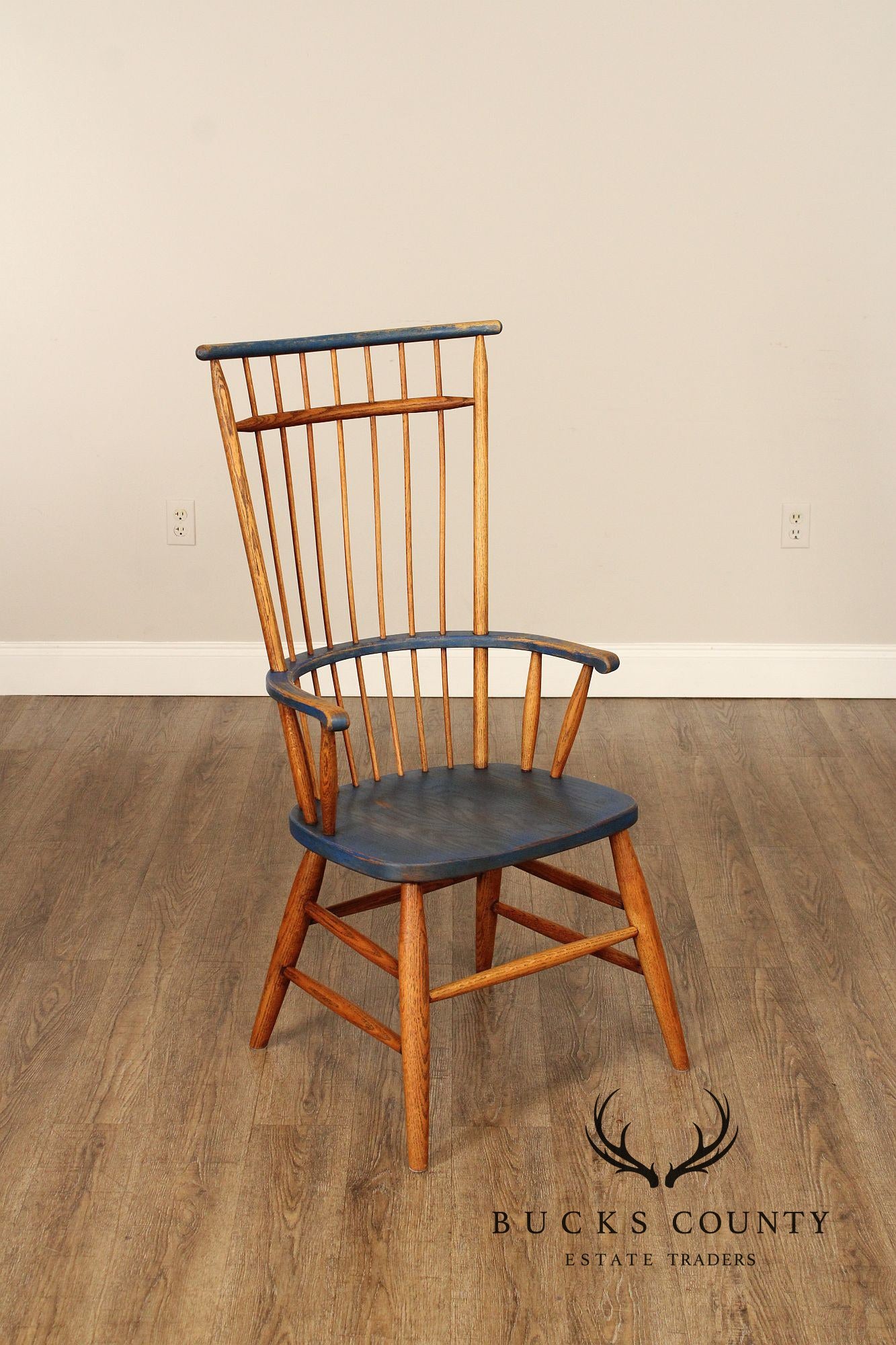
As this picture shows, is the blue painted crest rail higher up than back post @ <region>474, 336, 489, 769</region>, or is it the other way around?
the blue painted crest rail

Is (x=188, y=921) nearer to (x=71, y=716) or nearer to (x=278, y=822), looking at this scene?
(x=278, y=822)

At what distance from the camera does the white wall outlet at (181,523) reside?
9.99ft

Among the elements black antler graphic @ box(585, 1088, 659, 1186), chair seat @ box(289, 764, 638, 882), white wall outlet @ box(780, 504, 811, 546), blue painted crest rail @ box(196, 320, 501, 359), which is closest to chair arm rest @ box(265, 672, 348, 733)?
chair seat @ box(289, 764, 638, 882)

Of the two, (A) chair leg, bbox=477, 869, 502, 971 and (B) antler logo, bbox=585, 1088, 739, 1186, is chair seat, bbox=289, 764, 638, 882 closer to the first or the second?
(A) chair leg, bbox=477, 869, 502, 971

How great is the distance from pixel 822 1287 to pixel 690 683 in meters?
2.00

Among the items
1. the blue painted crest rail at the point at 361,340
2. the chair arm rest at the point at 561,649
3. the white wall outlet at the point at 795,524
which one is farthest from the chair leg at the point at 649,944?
the white wall outlet at the point at 795,524

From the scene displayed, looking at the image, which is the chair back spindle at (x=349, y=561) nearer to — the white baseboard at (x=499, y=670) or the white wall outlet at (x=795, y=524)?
the white baseboard at (x=499, y=670)

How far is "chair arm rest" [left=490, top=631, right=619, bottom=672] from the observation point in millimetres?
1536

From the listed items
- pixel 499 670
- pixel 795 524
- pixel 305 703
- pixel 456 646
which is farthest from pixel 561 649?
pixel 795 524

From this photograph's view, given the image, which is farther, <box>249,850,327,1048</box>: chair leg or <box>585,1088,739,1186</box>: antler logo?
<box>249,850,327,1048</box>: chair leg

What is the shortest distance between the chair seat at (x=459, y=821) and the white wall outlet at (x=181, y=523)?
1.56 m

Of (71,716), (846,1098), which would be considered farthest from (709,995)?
(71,716)

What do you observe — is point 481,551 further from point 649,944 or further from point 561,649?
point 649,944

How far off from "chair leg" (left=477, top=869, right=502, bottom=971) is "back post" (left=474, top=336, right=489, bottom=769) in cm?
18
